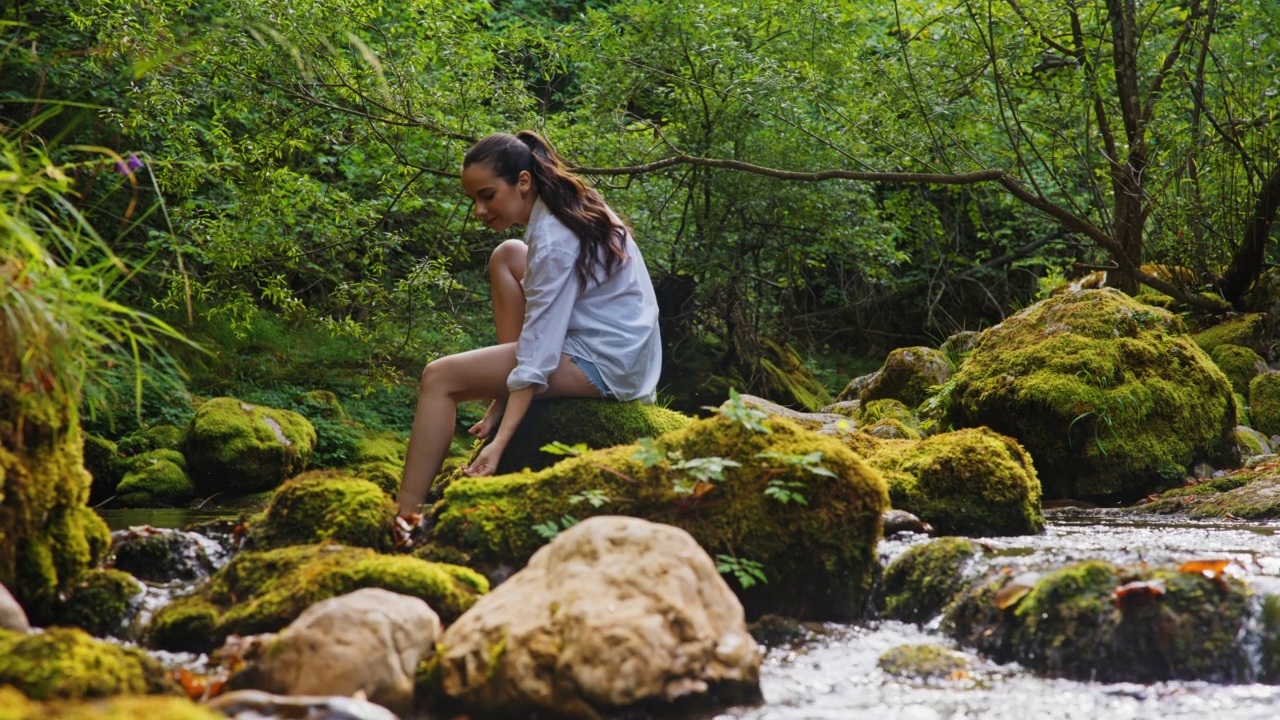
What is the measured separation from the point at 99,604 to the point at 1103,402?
5.29m

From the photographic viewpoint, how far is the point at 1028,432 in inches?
240

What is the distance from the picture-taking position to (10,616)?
93.2 inches

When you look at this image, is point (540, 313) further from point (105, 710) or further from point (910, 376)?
point (910, 376)

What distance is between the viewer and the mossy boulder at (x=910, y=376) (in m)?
8.76

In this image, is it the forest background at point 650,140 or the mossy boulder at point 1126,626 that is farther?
the forest background at point 650,140

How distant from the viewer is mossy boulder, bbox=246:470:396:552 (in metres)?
3.31

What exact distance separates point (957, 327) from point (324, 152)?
8719 mm

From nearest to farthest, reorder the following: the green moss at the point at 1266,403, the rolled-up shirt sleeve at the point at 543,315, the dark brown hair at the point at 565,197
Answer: the rolled-up shirt sleeve at the point at 543,315, the dark brown hair at the point at 565,197, the green moss at the point at 1266,403

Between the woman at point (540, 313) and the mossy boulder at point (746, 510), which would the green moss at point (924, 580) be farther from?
the woman at point (540, 313)

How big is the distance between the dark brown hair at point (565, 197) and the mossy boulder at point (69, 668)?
8.59 feet

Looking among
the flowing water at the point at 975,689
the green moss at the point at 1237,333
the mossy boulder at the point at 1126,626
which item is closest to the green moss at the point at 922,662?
the flowing water at the point at 975,689

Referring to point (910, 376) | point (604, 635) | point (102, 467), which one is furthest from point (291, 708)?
point (910, 376)

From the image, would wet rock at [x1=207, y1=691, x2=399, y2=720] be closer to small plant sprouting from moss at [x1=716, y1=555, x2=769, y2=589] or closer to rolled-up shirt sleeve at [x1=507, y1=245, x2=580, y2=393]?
small plant sprouting from moss at [x1=716, y1=555, x2=769, y2=589]

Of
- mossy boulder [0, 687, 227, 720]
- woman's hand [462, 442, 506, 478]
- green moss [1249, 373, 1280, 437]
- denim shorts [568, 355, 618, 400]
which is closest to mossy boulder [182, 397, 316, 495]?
denim shorts [568, 355, 618, 400]
